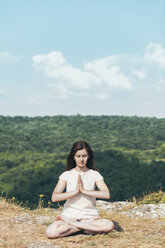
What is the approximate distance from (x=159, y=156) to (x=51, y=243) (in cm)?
5852

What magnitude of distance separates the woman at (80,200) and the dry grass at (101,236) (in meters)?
0.15

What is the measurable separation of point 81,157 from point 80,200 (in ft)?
2.42

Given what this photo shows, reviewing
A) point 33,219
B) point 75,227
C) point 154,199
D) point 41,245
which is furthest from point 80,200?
point 154,199

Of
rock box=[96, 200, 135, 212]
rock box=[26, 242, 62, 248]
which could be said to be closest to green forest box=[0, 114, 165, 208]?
rock box=[96, 200, 135, 212]

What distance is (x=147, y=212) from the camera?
27.8 ft

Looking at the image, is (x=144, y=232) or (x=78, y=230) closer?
(x=78, y=230)

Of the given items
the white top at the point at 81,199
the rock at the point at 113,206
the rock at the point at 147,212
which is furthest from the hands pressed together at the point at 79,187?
the rock at the point at 113,206

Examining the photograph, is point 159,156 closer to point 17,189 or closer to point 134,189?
point 134,189

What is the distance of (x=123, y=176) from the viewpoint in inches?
1937

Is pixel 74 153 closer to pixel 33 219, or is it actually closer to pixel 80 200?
pixel 80 200

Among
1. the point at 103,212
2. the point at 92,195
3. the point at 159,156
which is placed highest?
the point at 92,195

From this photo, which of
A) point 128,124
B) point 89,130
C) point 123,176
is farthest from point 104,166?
point 128,124

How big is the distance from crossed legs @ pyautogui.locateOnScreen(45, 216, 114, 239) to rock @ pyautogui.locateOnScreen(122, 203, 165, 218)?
2.70 meters

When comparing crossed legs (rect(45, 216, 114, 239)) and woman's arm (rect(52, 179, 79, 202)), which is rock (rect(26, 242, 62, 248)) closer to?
crossed legs (rect(45, 216, 114, 239))
